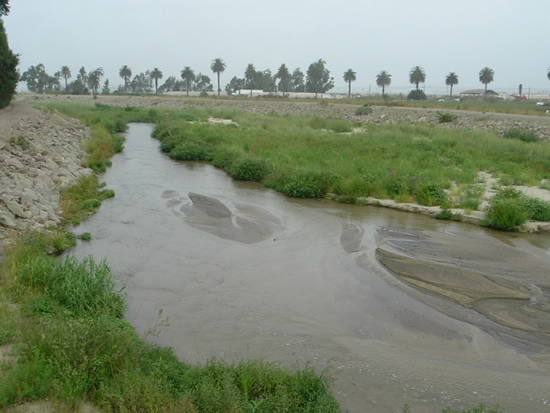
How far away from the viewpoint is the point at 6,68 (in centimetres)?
3105

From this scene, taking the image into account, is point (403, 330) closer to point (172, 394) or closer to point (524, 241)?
point (172, 394)

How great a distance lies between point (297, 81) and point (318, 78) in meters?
17.1

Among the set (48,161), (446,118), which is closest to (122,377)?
(48,161)

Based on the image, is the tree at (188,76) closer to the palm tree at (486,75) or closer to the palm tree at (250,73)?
the palm tree at (250,73)

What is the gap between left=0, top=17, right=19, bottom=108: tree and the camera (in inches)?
1213

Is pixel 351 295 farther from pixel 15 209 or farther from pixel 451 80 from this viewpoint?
pixel 451 80

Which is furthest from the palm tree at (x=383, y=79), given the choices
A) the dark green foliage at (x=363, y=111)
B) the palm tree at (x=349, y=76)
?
the dark green foliage at (x=363, y=111)

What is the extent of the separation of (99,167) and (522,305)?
19817mm

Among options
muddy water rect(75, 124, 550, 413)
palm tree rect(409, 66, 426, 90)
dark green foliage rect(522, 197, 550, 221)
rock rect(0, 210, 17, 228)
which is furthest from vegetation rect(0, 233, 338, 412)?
palm tree rect(409, 66, 426, 90)

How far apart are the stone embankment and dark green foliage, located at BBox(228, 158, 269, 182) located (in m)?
6.79

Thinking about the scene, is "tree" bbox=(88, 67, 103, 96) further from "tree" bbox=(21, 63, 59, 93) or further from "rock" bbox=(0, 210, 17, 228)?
"rock" bbox=(0, 210, 17, 228)

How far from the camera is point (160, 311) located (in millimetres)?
8516

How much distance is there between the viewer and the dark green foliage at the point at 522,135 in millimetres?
28203

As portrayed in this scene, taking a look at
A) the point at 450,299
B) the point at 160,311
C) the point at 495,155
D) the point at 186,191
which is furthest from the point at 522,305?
the point at 495,155
